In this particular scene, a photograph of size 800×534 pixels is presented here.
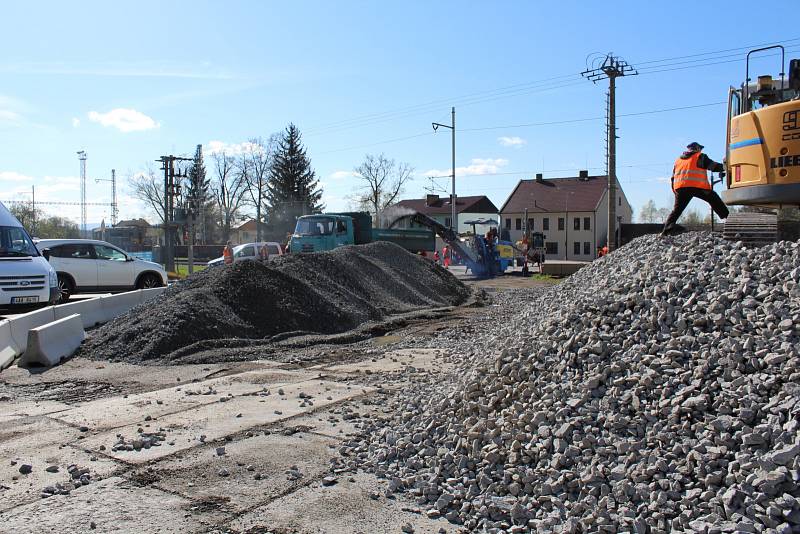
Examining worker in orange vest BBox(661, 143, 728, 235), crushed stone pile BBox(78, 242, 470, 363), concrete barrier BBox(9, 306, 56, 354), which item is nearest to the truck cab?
crushed stone pile BBox(78, 242, 470, 363)

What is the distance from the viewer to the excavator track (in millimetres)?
6426

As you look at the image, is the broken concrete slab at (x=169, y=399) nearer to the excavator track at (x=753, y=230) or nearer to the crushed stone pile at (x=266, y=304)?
the crushed stone pile at (x=266, y=304)

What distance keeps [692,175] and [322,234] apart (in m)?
20.2

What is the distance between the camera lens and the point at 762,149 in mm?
7879

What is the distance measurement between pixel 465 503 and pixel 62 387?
6421 mm

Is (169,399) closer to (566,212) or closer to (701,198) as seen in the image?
(701,198)

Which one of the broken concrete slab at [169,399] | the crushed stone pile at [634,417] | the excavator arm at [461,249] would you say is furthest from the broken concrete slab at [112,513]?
the excavator arm at [461,249]

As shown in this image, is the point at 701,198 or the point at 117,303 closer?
Answer: the point at 701,198

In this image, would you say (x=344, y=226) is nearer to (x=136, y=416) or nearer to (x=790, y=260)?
(x=136, y=416)

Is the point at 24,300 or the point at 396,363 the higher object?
the point at 24,300

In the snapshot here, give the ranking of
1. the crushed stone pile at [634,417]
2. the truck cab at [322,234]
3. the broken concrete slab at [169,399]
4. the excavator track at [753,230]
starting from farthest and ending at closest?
the truck cab at [322,234] < the broken concrete slab at [169,399] < the excavator track at [753,230] < the crushed stone pile at [634,417]

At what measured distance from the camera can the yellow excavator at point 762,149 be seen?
24.5ft

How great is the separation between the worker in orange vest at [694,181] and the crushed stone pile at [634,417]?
7.02 feet

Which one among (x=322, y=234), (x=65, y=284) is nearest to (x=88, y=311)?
(x=65, y=284)
